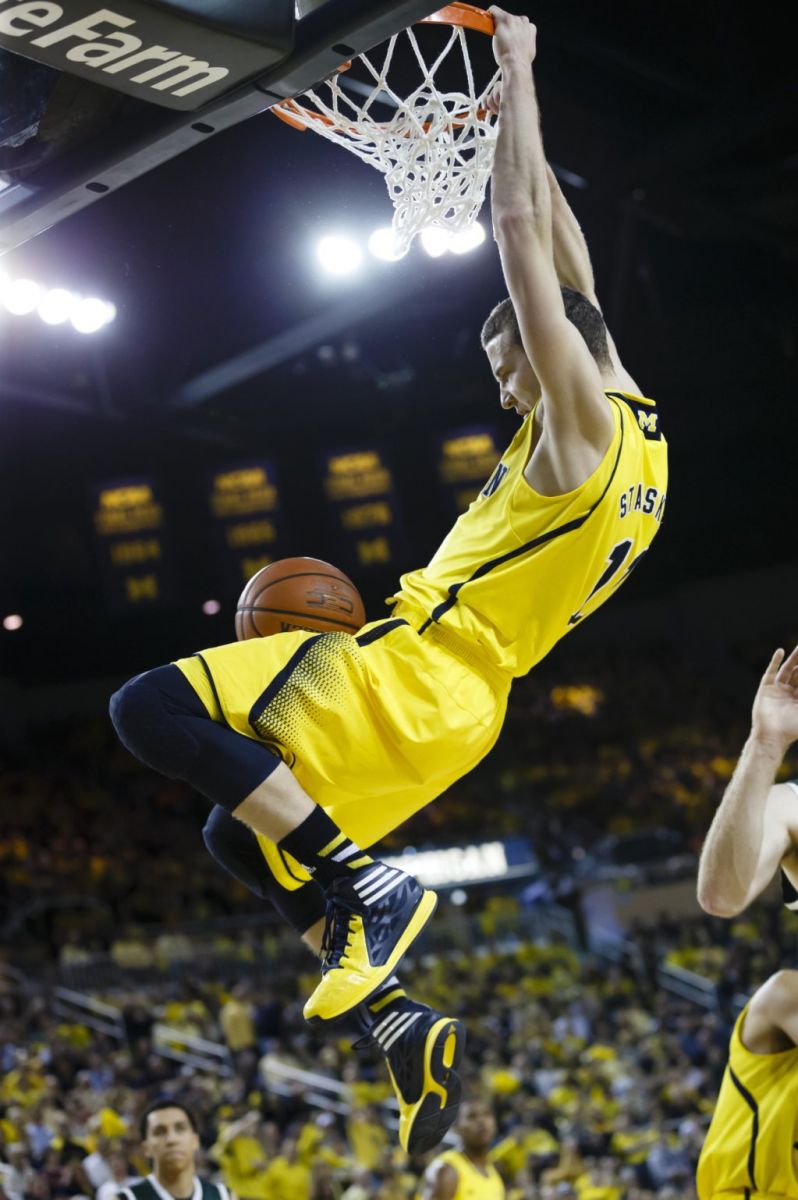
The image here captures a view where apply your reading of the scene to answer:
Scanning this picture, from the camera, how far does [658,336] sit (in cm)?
1627

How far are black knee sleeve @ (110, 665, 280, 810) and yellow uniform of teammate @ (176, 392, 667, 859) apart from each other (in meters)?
0.07

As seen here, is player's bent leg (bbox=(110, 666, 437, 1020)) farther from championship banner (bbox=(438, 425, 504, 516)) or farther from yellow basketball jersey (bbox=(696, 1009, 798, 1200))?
championship banner (bbox=(438, 425, 504, 516))

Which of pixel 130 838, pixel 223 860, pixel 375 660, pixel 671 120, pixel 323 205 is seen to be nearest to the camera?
pixel 375 660

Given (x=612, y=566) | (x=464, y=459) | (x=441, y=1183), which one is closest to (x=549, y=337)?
(x=612, y=566)

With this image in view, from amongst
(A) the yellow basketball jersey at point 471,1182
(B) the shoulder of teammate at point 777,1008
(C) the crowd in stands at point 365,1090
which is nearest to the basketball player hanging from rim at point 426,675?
(B) the shoulder of teammate at point 777,1008

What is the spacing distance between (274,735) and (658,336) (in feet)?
45.1

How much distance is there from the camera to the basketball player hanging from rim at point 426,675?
3191 mm

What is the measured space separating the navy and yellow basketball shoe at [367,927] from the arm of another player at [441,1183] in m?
4.43

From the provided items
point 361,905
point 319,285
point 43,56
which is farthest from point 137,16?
point 319,285

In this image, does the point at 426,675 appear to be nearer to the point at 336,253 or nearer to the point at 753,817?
the point at 753,817

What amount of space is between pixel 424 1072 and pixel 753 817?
109cm

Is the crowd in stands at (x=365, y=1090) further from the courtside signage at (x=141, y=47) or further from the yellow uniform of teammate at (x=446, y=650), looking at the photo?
the courtside signage at (x=141, y=47)

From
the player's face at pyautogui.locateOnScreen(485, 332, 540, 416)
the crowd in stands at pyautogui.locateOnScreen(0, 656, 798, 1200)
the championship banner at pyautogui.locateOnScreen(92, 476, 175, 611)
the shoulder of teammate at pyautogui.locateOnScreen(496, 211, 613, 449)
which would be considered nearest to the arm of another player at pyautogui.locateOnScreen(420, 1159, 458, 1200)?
the crowd in stands at pyautogui.locateOnScreen(0, 656, 798, 1200)

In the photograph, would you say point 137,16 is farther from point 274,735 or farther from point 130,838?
point 130,838
